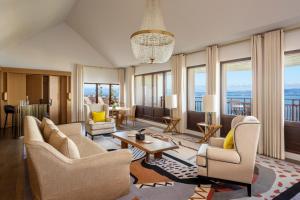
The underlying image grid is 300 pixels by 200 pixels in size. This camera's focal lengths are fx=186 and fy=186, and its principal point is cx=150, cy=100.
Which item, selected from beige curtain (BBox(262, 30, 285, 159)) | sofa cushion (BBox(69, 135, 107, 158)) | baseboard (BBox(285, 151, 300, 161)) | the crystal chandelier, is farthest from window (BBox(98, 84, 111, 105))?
baseboard (BBox(285, 151, 300, 161))

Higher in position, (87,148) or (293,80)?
(293,80)

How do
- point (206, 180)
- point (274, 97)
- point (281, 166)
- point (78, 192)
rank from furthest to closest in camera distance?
point (274, 97), point (281, 166), point (206, 180), point (78, 192)

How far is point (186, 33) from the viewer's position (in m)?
5.07

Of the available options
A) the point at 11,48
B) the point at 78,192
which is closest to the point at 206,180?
the point at 78,192

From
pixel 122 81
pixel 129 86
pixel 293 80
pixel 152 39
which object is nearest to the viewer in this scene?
pixel 152 39

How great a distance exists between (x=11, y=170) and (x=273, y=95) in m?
5.29

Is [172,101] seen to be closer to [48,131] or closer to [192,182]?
[192,182]

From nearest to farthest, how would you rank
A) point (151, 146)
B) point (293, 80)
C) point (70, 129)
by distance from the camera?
point (151, 146), point (293, 80), point (70, 129)

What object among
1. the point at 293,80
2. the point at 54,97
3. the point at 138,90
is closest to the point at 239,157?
the point at 293,80

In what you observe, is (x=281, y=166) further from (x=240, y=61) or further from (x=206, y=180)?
(x=240, y=61)

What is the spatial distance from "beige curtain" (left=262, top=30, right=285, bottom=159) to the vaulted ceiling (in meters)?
0.38

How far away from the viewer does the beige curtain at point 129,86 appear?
9320 mm

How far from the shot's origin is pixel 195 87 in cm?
639

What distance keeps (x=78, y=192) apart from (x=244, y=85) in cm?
483
